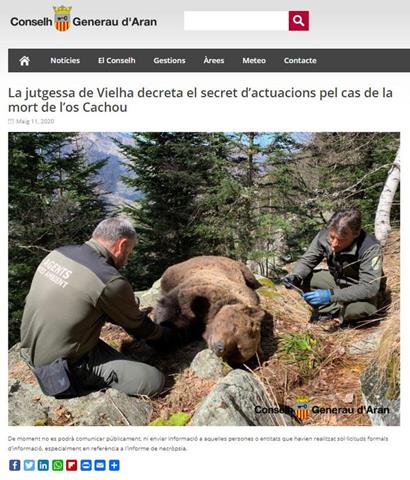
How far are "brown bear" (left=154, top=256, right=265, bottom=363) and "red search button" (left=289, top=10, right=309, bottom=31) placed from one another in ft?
9.98

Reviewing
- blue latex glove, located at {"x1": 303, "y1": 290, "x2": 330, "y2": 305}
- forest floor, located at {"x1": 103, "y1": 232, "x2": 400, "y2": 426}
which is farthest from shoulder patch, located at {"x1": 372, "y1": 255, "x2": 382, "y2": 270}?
blue latex glove, located at {"x1": 303, "y1": 290, "x2": 330, "y2": 305}

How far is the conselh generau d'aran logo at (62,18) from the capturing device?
373 cm

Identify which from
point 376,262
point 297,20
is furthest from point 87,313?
point 297,20

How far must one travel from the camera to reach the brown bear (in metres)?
3.96

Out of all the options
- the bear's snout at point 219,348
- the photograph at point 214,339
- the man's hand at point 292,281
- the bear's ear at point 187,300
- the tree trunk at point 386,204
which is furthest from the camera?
the tree trunk at point 386,204

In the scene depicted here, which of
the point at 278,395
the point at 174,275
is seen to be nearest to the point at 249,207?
the point at 174,275

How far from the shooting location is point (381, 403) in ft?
10.7

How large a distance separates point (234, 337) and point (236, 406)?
90 centimetres

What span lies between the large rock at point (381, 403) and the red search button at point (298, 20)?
341 centimetres

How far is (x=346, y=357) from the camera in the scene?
402 centimetres
